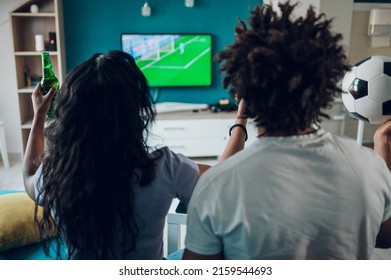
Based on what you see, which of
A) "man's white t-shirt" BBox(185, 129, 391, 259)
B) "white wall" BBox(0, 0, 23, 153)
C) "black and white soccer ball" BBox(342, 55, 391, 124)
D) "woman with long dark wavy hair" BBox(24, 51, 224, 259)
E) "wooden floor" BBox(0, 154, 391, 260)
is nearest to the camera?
"man's white t-shirt" BBox(185, 129, 391, 259)

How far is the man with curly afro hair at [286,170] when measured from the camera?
70 cm

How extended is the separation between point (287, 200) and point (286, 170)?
53mm

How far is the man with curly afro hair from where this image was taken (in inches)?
27.4

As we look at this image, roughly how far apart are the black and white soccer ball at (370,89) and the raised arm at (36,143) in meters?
1.01

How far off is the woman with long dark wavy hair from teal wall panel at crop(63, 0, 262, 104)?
2947 mm

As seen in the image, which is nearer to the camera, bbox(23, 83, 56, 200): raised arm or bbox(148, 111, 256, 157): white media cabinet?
bbox(23, 83, 56, 200): raised arm

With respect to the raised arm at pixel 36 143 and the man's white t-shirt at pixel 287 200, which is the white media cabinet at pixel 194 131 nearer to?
the raised arm at pixel 36 143

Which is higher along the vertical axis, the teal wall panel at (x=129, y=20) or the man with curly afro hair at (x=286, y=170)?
the teal wall panel at (x=129, y=20)

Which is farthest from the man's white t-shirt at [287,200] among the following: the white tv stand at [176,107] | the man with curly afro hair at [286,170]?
the white tv stand at [176,107]

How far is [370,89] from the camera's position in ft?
4.79

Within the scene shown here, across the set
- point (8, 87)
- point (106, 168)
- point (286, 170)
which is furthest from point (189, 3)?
point (286, 170)

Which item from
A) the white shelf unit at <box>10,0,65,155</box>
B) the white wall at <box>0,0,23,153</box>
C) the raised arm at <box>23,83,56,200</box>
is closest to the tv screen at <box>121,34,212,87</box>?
the white shelf unit at <box>10,0,65,155</box>

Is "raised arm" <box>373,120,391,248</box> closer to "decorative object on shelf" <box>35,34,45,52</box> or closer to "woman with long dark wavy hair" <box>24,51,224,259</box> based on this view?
"woman with long dark wavy hair" <box>24,51,224,259</box>

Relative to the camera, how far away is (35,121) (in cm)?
104
